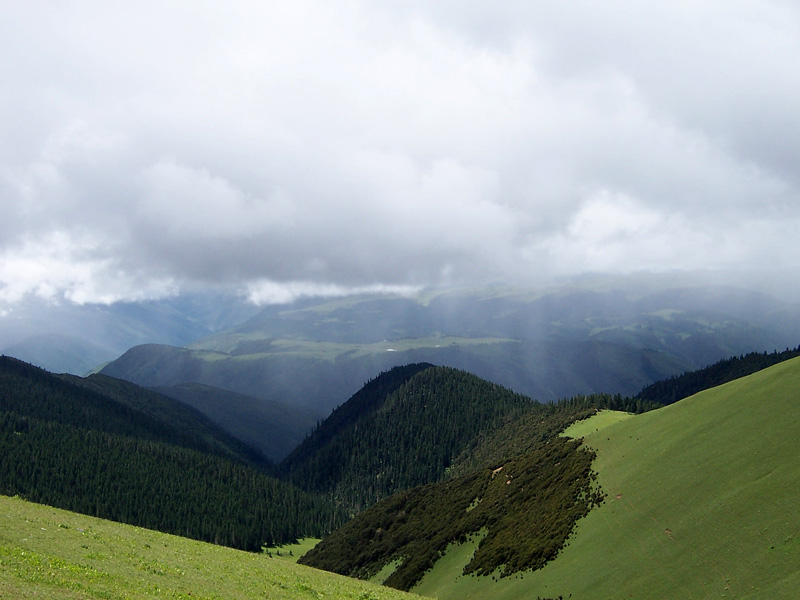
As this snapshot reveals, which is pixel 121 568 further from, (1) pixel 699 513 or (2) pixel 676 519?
(2) pixel 676 519

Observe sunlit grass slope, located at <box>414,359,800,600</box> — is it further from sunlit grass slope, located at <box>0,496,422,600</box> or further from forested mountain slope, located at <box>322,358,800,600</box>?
sunlit grass slope, located at <box>0,496,422,600</box>

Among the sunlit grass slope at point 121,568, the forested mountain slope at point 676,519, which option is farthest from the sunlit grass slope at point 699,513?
the sunlit grass slope at point 121,568

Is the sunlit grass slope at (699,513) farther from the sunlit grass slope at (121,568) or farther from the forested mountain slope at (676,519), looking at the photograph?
the sunlit grass slope at (121,568)

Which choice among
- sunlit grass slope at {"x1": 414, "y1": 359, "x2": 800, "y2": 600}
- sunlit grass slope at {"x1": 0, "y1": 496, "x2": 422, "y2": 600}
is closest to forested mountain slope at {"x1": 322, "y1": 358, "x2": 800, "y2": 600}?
sunlit grass slope at {"x1": 414, "y1": 359, "x2": 800, "y2": 600}

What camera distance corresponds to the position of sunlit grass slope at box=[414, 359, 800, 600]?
56406 mm

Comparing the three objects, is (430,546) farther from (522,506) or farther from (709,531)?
(709,531)

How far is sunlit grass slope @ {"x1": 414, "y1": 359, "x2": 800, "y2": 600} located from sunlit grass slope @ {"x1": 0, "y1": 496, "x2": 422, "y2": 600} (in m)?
28.8

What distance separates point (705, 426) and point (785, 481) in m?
27.1

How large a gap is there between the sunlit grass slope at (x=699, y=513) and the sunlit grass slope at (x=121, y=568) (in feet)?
94.4

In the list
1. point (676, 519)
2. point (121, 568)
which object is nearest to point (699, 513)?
point (676, 519)

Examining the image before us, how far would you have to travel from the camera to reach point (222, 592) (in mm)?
42375

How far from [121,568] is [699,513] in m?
59.8

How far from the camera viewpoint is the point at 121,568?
41750mm

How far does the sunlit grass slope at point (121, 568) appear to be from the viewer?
109 ft
